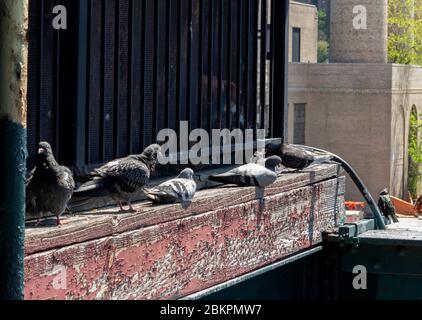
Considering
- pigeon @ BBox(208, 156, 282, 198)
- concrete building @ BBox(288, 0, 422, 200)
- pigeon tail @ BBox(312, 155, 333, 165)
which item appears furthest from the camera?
Answer: concrete building @ BBox(288, 0, 422, 200)

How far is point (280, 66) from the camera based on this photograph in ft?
36.6

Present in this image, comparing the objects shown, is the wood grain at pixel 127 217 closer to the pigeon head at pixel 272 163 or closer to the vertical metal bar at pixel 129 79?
the pigeon head at pixel 272 163

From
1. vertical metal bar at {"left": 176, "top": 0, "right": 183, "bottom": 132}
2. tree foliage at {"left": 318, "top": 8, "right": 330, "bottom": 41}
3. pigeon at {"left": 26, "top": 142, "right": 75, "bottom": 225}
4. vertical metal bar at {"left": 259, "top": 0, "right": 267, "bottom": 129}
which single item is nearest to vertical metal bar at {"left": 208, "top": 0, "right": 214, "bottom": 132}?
vertical metal bar at {"left": 176, "top": 0, "right": 183, "bottom": 132}

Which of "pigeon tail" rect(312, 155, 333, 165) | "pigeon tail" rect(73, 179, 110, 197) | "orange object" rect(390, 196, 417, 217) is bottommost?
"orange object" rect(390, 196, 417, 217)

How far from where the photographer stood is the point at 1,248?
3.59 metres

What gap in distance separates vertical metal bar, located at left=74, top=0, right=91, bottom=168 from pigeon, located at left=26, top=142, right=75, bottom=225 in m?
1.12

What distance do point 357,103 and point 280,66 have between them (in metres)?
29.0

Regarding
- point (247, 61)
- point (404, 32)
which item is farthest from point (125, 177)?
point (404, 32)

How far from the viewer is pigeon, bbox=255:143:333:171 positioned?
33.3 feet

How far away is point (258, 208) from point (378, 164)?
103 feet

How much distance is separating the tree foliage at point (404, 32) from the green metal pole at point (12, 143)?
43.9m

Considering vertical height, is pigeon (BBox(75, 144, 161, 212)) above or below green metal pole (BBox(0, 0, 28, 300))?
below

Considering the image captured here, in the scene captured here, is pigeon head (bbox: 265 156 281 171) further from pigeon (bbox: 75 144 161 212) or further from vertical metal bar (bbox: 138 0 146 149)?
pigeon (bbox: 75 144 161 212)
